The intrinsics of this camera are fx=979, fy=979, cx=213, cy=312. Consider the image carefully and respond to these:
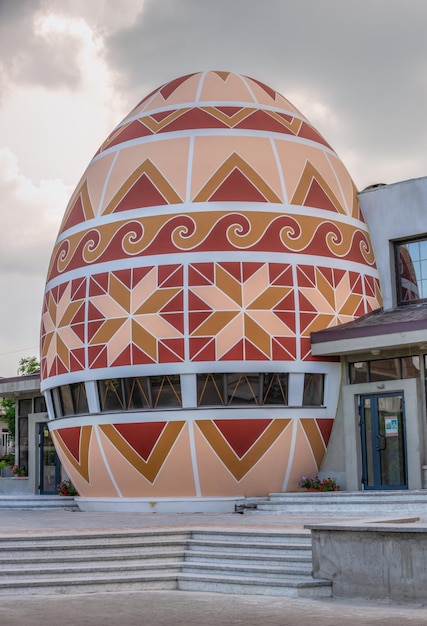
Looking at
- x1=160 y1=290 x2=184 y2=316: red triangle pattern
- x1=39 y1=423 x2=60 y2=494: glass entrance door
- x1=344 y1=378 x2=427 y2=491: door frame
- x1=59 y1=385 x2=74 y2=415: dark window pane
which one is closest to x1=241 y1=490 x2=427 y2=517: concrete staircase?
x1=344 y1=378 x2=427 y2=491: door frame

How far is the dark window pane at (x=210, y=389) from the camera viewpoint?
2312 cm

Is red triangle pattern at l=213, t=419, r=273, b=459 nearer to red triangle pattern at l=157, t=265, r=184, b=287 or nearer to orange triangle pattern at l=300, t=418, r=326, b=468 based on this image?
orange triangle pattern at l=300, t=418, r=326, b=468

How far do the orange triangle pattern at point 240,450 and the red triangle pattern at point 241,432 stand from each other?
0.08 ft

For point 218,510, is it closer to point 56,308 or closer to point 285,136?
point 56,308

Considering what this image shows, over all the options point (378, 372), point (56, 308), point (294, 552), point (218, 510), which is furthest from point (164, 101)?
point (294, 552)

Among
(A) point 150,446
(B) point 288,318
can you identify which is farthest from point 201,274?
(A) point 150,446

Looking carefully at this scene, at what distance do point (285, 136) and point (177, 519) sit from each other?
1062 centimetres

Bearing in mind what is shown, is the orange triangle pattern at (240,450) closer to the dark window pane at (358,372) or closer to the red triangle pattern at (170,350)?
the red triangle pattern at (170,350)

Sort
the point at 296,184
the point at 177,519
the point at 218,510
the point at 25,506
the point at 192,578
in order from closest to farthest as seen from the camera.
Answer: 1. the point at 192,578
2. the point at 177,519
3. the point at 218,510
4. the point at 296,184
5. the point at 25,506

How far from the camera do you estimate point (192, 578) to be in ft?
46.5

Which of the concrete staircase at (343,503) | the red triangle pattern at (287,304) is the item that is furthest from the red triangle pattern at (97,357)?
the concrete staircase at (343,503)

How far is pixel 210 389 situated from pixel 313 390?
2.66 meters

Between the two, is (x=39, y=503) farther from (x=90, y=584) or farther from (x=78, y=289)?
(x=90, y=584)

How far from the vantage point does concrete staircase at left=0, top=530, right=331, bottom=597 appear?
13633 millimetres
